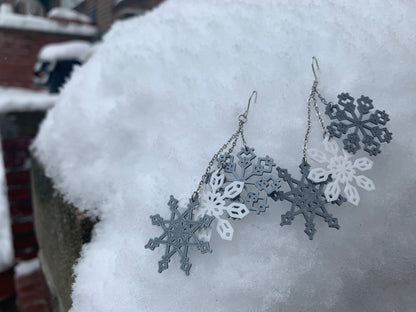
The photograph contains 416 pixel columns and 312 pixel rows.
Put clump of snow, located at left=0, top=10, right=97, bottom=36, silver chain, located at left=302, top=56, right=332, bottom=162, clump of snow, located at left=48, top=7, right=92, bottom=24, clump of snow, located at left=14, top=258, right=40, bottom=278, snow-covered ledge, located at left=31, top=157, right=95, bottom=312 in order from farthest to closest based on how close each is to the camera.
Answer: clump of snow, located at left=48, top=7, right=92, bottom=24 → clump of snow, located at left=0, top=10, right=97, bottom=36 → clump of snow, located at left=14, top=258, right=40, bottom=278 → snow-covered ledge, located at left=31, top=157, right=95, bottom=312 → silver chain, located at left=302, top=56, right=332, bottom=162

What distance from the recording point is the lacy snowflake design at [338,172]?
0.75 meters

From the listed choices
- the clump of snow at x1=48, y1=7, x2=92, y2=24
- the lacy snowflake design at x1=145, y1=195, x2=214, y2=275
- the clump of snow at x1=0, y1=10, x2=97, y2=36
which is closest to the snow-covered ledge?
the lacy snowflake design at x1=145, y1=195, x2=214, y2=275

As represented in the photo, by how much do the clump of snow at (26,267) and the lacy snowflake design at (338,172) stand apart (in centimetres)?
174

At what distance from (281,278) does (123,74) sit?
0.84 metres

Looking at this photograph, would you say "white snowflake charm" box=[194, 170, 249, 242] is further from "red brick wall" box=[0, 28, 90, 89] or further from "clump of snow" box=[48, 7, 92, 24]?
"clump of snow" box=[48, 7, 92, 24]

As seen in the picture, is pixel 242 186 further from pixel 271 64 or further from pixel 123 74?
pixel 123 74

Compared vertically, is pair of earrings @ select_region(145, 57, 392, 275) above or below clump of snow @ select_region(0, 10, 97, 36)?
above

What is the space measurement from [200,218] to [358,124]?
0.48 meters

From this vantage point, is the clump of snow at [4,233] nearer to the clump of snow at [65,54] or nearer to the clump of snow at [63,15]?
the clump of snow at [65,54]

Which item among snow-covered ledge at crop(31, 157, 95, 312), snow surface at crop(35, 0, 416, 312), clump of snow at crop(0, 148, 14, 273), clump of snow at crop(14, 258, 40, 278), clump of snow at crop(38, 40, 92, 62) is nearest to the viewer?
snow surface at crop(35, 0, 416, 312)

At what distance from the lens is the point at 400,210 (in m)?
0.75

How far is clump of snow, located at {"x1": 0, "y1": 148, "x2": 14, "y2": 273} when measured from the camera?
5.24 feet

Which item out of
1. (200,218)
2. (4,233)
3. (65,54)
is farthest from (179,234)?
(65,54)

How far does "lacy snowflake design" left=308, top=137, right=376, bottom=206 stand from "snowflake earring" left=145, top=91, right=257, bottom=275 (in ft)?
0.65
